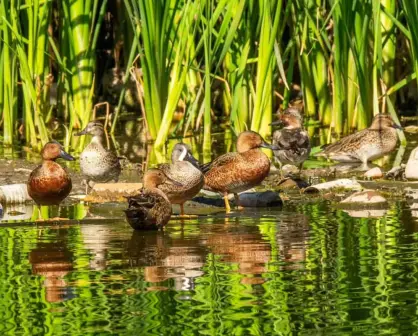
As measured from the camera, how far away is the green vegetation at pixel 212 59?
12086 mm

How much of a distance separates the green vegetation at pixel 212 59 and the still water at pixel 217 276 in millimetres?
3025

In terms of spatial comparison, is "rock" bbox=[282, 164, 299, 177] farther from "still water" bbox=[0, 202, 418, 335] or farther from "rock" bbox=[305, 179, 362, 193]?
"still water" bbox=[0, 202, 418, 335]

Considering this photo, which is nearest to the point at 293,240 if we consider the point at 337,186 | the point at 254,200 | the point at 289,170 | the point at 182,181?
the point at 182,181

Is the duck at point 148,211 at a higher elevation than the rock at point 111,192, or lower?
lower

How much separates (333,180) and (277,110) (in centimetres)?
552

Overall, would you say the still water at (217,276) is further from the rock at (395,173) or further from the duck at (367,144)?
the duck at (367,144)

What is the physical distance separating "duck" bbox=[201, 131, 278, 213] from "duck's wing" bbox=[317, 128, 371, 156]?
7.69 feet

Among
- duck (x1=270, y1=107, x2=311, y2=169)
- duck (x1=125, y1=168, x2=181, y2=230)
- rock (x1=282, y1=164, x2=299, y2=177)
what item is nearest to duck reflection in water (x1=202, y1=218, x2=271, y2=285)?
duck (x1=125, y1=168, x2=181, y2=230)

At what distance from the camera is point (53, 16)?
16297 mm

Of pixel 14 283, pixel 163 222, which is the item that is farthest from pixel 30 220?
Answer: pixel 14 283

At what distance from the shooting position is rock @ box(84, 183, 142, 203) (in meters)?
10.4

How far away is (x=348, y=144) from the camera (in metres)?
12.6

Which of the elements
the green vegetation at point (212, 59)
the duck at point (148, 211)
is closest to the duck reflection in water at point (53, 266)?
the duck at point (148, 211)

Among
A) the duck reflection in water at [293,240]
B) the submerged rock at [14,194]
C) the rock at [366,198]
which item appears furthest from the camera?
the submerged rock at [14,194]
